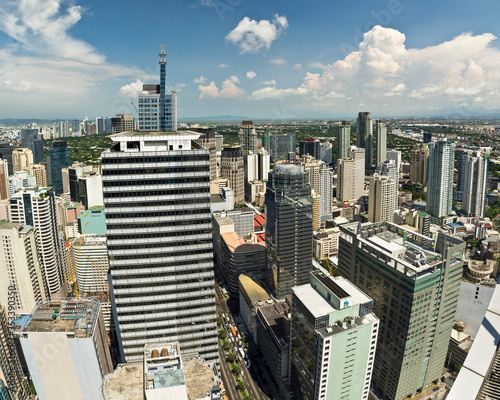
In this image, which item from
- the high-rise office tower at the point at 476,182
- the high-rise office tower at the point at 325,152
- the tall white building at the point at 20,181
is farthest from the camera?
the high-rise office tower at the point at 325,152

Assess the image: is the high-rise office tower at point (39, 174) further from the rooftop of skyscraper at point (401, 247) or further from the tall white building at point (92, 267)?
the rooftop of skyscraper at point (401, 247)

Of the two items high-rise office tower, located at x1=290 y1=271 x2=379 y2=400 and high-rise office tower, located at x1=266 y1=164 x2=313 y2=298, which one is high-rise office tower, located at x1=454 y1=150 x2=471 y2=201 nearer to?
high-rise office tower, located at x1=266 y1=164 x2=313 y2=298

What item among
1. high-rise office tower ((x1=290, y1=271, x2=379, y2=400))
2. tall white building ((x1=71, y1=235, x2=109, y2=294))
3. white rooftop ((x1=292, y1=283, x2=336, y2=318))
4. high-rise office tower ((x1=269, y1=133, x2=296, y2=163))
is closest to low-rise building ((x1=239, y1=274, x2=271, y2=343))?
white rooftop ((x1=292, y1=283, x2=336, y2=318))

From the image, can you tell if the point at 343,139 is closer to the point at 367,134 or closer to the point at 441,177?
the point at 367,134

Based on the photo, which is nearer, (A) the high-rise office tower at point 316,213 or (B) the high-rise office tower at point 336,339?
(B) the high-rise office tower at point 336,339

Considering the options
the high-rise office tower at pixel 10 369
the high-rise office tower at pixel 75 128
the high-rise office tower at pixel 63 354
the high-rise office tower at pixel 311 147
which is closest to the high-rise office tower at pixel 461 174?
the high-rise office tower at pixel 311 147
